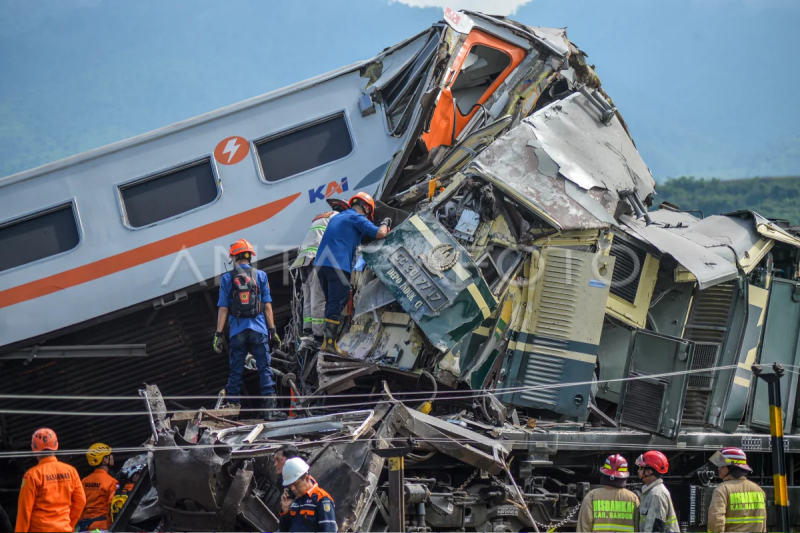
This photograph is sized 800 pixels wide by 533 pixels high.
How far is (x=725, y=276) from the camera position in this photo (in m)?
8.18

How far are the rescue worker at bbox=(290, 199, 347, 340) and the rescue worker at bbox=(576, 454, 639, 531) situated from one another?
10.4ft

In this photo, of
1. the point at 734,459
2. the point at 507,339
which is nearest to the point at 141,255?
the point at 507,339

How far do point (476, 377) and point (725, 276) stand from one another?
262cm

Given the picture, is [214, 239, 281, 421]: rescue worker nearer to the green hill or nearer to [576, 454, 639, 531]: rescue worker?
[576, 454, 639, 531]: rescue worker

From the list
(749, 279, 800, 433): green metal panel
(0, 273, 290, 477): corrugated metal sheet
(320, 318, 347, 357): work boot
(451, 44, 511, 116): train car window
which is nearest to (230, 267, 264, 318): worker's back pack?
(320, 318, 347, 357): work boot

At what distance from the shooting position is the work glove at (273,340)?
27.7 ft

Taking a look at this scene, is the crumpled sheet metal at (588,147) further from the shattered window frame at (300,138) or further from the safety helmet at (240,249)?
the safety helmet at (240,249)

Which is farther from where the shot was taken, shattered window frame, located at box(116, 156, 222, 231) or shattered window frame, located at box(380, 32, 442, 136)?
shattered window frame, located at box(380, 32, 442, 136)

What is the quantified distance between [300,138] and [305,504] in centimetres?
531

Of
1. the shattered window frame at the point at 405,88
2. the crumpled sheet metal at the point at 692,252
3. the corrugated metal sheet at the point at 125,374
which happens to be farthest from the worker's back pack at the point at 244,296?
the crumpled sheet metal at the point at 692,252

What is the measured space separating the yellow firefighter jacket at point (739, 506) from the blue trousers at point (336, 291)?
11.9 feet

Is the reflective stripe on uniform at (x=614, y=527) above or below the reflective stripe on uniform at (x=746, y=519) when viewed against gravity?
above

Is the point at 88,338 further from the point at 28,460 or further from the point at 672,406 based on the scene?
the point at 672,406

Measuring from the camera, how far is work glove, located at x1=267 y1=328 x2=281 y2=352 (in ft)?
27.7
